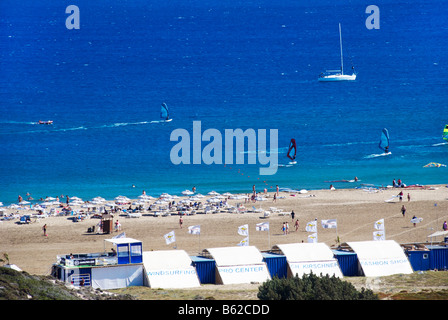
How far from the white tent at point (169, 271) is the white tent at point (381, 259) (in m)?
8.60

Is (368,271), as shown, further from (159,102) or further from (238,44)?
(238,44)

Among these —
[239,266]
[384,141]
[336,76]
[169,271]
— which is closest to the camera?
[169,271]

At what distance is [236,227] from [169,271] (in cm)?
1656

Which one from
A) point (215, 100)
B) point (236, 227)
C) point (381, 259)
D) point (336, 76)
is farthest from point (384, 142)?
point (381, 259)

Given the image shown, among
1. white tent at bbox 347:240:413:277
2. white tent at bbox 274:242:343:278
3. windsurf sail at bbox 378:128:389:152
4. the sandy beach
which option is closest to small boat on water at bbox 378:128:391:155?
windsurf sail at bbox 378:128:389:152

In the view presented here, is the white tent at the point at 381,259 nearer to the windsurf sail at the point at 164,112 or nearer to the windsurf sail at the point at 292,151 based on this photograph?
the windsurf sail at the point at 292,151

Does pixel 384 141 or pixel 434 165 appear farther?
pixel 384 141

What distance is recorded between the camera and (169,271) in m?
38.7

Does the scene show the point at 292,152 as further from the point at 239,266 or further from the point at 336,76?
the point at 239,266

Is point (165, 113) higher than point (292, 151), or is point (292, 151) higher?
point (165, 113)

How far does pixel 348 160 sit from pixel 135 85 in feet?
196

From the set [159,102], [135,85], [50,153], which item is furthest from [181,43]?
[50,153]

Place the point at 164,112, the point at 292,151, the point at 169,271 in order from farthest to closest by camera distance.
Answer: the point at 164,112 → the point at 292,151 → the point at 169,271

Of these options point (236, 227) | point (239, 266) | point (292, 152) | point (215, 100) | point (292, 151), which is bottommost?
point (239, 266)
